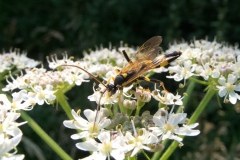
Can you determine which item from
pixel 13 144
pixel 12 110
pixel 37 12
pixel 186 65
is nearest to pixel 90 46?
pixel 37 12

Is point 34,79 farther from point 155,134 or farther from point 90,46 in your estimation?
point 90,46

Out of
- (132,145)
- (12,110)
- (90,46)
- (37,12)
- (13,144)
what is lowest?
(132,145)

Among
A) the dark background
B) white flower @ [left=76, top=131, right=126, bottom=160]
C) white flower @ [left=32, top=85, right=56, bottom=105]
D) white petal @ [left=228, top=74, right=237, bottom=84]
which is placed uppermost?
the dark background

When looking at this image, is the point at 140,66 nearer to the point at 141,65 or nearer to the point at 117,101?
the point at 141,65

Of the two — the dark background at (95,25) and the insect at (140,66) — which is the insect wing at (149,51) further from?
the dark background at (95,25)

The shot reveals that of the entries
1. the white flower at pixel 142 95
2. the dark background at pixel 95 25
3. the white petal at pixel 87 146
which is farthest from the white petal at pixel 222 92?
the dark background at pixel 95 25

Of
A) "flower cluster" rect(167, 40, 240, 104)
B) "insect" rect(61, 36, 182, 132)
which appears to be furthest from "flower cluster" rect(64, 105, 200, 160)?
"flower cluster" rect(167, 40, 240, 104)

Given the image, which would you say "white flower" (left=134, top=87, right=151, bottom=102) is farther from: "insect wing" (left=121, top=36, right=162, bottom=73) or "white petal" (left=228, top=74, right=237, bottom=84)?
"white petal" (left=228, top=74, right=237, bottom=84)
